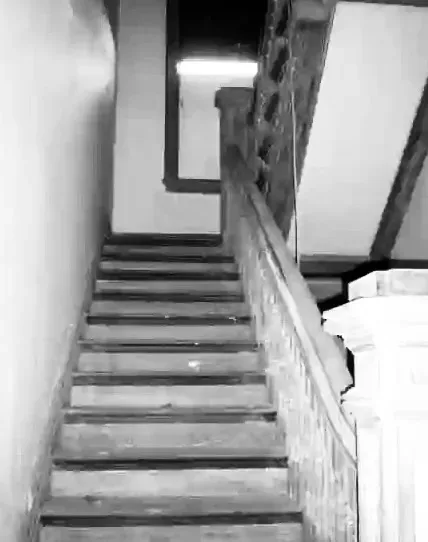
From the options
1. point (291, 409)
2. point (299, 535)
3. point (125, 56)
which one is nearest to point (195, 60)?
point (125, 56)

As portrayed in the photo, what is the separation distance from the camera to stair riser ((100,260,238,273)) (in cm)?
401

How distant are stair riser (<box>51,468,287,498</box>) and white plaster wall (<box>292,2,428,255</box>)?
2.03 metres

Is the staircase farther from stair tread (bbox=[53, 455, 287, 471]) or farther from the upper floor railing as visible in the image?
the upper floor railing

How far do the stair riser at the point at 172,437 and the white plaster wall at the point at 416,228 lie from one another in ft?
6.21

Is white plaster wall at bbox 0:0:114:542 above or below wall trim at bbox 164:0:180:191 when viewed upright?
below

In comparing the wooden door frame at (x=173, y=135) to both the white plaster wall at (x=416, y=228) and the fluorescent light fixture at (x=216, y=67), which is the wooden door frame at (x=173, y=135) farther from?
the white plaster wall at (x=416, y=228)

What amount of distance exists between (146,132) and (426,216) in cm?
258

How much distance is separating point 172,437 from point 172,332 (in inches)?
29.8

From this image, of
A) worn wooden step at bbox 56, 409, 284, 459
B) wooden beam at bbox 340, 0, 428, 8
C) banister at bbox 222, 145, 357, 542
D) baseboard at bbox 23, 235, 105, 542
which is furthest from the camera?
wooden beam at bbox 340, 0, 428, 8

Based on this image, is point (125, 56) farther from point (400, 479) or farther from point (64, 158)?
point (400, 479)

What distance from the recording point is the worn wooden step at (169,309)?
3.52m

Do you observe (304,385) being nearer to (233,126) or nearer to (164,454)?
(164,454)

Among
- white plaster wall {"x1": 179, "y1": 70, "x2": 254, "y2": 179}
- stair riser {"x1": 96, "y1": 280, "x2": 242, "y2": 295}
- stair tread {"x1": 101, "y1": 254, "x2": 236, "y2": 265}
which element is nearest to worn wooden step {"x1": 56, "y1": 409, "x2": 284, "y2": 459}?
stair riser {"x1": 96, "y1": 280, "x2": 242, "y2": 295}

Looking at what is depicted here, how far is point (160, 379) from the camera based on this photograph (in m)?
2.95
